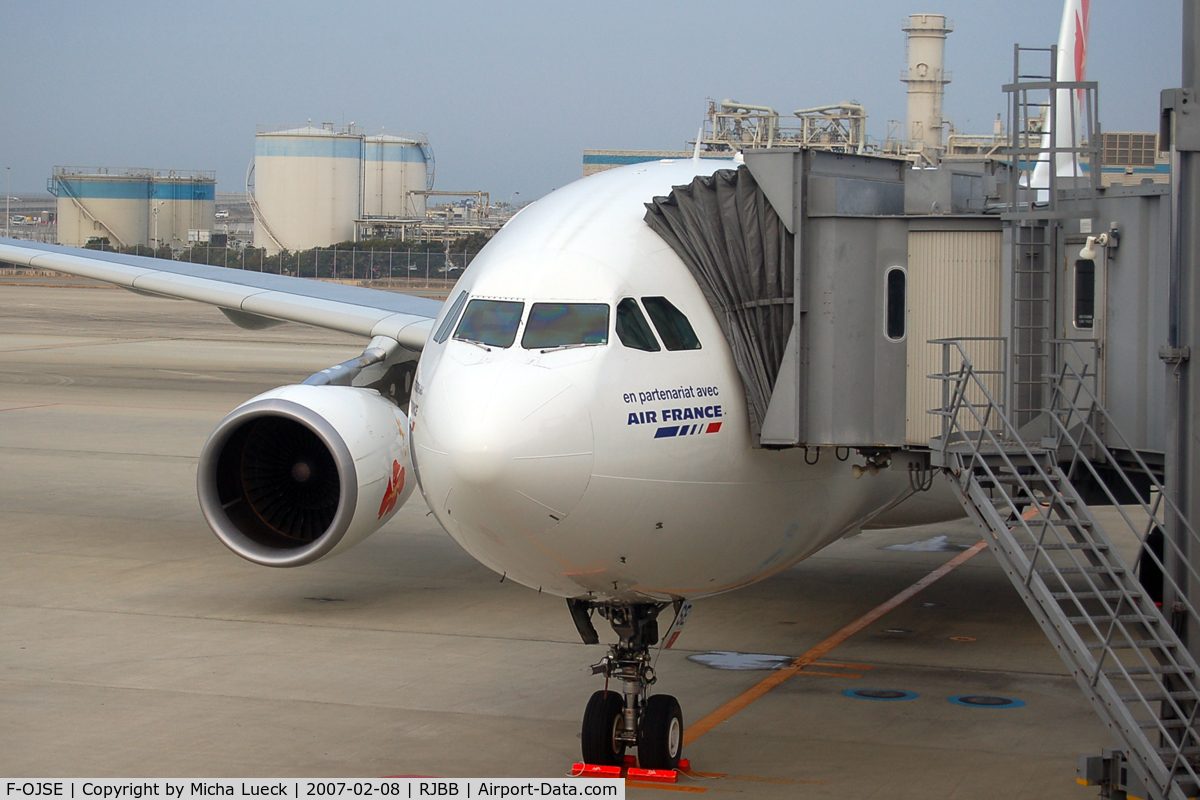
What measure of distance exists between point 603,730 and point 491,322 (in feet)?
8.96

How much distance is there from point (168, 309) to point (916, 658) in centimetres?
5661

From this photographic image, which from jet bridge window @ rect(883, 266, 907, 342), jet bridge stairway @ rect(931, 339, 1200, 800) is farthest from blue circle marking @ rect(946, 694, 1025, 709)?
jet bridge window @ rect(883, 266, 907, 342)

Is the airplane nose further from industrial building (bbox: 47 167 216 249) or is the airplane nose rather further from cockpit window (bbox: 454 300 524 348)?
industrial building (bbox: 47 167 216 249)

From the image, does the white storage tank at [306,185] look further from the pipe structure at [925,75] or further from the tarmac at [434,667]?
the tarmac at [434,667]

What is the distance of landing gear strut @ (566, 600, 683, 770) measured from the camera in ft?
31.1

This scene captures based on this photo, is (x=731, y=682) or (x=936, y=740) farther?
(x=731, y=682)

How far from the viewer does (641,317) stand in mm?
9055

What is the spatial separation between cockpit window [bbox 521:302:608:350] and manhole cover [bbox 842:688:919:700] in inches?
176

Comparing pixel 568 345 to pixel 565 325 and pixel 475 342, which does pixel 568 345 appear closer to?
pixel 565 325

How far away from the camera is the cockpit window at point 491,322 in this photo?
8844 mm

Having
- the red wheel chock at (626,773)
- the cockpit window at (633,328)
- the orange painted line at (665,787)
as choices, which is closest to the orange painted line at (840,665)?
the red wheel chock at (626,773)

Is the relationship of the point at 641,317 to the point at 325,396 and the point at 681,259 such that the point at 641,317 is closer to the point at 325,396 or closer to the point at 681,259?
the point at 681,259

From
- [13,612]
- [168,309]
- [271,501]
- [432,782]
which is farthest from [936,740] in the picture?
[168,309]

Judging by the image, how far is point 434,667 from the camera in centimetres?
1245
